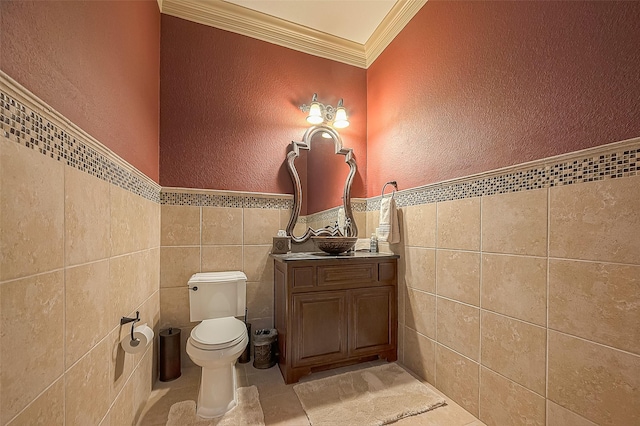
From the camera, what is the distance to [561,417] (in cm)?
119

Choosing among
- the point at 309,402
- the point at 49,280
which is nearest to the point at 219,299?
the point at 309,402

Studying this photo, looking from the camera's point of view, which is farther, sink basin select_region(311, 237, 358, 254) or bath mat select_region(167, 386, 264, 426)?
sink basin select_region(311, 237, 358, 254)

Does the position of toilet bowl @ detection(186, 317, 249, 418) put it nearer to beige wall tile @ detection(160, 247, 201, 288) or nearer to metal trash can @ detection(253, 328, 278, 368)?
metal trash can @ detection(253, 328, 278, 368)

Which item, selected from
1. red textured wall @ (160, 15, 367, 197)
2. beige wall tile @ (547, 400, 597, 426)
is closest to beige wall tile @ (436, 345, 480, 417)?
beige wall tile @ (547, 400, 597, 426)

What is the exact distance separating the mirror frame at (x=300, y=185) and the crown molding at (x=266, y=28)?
815 millimetres

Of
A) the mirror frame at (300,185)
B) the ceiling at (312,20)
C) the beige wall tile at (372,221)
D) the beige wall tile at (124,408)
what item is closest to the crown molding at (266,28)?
the ceiling at (312,20)

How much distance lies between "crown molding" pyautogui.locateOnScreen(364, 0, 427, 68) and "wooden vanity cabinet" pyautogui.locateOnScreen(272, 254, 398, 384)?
2.01 metres

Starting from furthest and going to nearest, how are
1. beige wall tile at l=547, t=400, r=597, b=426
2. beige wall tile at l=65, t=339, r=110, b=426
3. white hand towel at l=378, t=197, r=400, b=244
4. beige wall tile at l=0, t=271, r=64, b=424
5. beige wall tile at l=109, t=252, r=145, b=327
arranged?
white hand towel at l=378, t=197, r=400, b=244
beige wall tile at l=109, t=252, r=145, b=327
beige wall tile at l=547, t=400, r=597, b=426
beige wall tile at l=65, t=339, r=110, b=426
beige wall tile at l=0, t=271, r=64, b=424

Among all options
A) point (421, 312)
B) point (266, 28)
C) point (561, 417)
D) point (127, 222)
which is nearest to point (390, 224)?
point (421, 312)

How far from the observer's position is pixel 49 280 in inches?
31.9

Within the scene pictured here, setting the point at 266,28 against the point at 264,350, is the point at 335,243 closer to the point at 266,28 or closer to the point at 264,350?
the point at 264,350

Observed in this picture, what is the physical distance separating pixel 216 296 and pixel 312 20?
8.39 ft

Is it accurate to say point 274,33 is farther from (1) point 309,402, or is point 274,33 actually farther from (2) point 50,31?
(1) point 309,402

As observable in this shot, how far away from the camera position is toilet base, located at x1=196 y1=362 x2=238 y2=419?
1.58m
